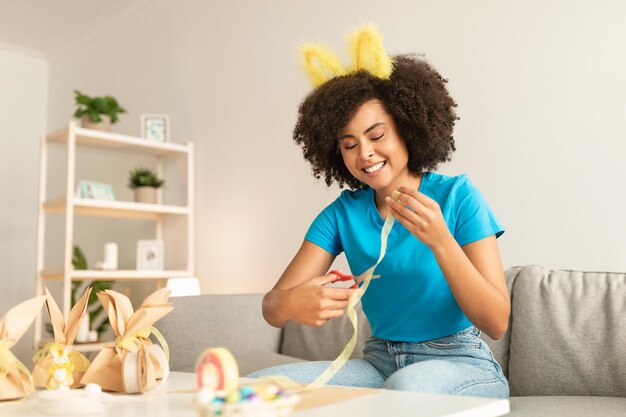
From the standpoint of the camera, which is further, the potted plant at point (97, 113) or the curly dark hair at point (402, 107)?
the potted plant at point (97, 113)

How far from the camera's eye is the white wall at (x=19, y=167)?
525 cm

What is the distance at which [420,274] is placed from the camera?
56.3 inches

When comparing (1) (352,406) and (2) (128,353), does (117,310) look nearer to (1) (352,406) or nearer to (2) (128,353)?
(2) (128,353)

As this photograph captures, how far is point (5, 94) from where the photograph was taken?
5.38m

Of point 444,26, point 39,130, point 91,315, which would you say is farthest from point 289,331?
point 39,130

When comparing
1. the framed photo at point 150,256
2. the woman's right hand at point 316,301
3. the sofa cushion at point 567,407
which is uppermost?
→ the framed photo at point 150,256

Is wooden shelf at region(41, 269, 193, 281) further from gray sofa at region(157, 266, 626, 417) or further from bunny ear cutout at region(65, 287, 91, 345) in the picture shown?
bunny ear cutout at region(65, 287, 91, 345)

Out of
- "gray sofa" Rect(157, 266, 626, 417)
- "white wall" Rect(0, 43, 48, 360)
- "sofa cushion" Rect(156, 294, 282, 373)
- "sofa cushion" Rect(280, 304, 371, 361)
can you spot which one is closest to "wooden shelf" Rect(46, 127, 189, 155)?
"sofa cushion" Rect(156, 294, 282, 373)

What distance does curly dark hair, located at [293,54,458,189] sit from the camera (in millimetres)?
1520

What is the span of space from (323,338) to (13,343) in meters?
1.70

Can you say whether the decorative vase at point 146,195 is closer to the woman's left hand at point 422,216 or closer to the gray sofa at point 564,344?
the gray sofa at point 564,344

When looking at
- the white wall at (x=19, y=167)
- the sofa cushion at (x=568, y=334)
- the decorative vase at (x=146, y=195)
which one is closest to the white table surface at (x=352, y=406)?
the sofa cushion at (x=568, y=334)

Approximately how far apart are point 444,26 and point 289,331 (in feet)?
4.53

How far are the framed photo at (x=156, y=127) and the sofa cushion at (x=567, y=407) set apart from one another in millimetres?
2800
